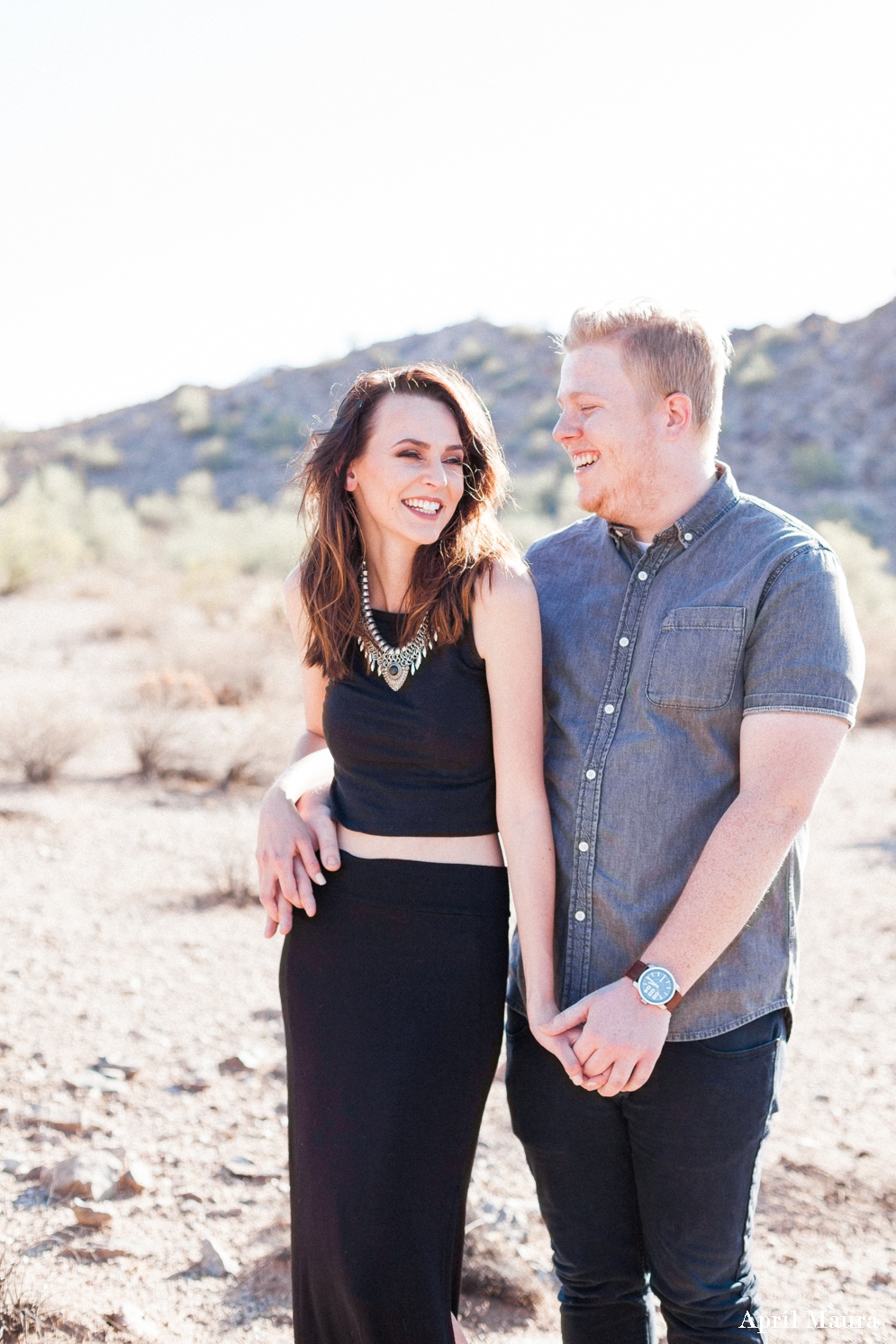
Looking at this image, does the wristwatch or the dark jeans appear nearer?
the wristwatch

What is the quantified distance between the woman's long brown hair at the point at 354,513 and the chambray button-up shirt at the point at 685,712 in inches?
13.4

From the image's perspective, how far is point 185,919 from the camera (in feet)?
20.3

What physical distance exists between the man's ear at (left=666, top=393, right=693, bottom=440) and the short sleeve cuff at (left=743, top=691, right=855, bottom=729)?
0.56m

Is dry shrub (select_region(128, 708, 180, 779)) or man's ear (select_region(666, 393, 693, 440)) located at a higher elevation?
man's ear (select_region(666, 393, 693, 440))

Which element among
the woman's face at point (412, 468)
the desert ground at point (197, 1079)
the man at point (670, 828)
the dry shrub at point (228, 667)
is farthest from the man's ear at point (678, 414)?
the dry shrub at point (228, 667)

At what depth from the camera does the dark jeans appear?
6.57ft

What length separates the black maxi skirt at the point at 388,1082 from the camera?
6.68 feet

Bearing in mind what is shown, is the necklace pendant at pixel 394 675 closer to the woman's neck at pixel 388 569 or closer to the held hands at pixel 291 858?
the woman's neck at pixel 388 569

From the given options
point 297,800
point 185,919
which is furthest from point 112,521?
point 297,800

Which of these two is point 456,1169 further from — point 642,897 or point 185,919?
point 185,919

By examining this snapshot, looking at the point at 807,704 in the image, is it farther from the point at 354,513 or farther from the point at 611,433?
the point at 354,513

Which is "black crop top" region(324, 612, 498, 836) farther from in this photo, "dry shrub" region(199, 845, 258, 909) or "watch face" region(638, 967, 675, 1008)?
"dry shrub" region(199, 845, 258, 909)

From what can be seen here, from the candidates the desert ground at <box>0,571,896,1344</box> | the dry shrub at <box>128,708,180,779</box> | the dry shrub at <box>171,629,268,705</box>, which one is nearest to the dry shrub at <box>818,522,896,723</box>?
the desert ground at <box>0,571,896,1344</box>

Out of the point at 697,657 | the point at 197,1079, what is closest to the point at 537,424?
the point at 197,1079
